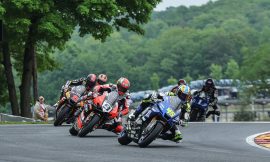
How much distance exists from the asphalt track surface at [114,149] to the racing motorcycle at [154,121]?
21 cm

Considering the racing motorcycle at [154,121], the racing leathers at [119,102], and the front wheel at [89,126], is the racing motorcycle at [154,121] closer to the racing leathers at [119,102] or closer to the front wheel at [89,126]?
the front wheel at [89,126]

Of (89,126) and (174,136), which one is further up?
(89,126)

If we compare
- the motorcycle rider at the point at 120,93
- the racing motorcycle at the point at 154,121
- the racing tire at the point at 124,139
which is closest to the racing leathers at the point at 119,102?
the motorcycle rider at the point at 120,93

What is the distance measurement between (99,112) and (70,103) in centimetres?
595

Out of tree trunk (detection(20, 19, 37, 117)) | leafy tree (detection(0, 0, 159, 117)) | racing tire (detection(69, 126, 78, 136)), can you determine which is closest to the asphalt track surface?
racing tire (detection(69, 126, 78, 136))

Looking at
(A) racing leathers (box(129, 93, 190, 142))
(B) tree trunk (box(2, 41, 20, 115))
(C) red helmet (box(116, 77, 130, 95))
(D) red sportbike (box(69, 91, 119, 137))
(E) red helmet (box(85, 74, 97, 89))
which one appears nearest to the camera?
(A) racing leathers (box(129, 93, 190, 142))

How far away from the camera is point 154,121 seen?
55.4ft

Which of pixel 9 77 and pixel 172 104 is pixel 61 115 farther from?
pixel 9 77

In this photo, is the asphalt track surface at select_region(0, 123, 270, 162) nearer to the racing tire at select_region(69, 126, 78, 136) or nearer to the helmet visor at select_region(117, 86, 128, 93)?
the racing tire at select_region(69, 126, 78, 136)

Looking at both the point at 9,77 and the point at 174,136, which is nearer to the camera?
the point at 174,136

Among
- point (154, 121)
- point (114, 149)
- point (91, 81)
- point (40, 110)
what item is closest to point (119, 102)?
point (154, 121)

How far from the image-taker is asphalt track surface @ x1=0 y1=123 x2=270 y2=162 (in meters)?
14.2

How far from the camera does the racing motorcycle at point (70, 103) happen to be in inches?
994

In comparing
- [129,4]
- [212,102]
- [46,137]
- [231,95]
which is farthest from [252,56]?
[46,137]
